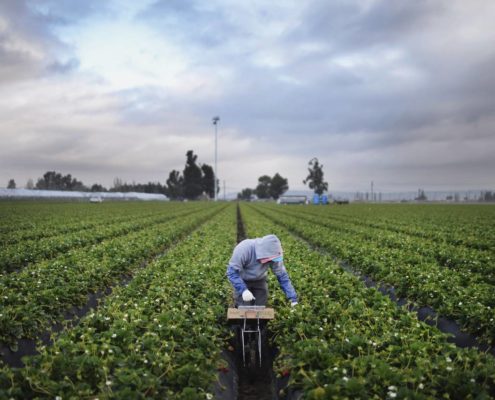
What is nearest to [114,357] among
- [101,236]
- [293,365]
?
[293,365]

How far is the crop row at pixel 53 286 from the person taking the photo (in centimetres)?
625

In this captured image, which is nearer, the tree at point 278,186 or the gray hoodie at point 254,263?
the gray hoodie at point 254,263

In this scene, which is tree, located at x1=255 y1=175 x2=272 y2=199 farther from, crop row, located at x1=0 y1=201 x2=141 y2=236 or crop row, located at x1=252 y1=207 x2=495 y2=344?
crop row, located at x1=252 y1=207 x2=495 y2=344

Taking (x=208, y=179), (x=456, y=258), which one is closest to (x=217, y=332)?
(x=456, y=258)

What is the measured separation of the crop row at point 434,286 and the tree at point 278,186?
159 meters

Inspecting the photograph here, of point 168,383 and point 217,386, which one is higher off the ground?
point 168,383

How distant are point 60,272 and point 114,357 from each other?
5403 mm

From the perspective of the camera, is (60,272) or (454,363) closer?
(454,363)

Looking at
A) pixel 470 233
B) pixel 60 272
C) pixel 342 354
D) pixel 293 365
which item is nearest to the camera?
pixel 293 365

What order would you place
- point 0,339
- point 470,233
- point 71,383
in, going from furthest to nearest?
point 470,233 → point 0,339 → point 71,383

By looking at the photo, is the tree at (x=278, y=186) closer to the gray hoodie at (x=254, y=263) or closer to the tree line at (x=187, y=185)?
the tree line at (x=187, y=185)

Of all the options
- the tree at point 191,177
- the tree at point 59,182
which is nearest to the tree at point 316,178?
the tree at point 191,177

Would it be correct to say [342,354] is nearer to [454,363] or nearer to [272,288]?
[454,363]

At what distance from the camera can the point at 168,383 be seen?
4438mm
